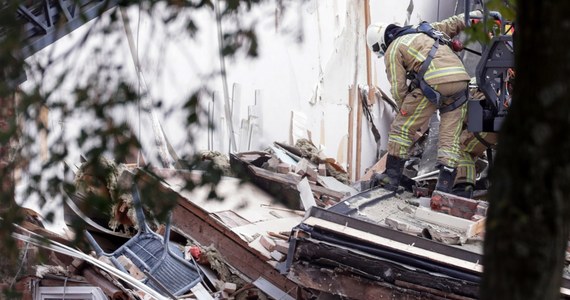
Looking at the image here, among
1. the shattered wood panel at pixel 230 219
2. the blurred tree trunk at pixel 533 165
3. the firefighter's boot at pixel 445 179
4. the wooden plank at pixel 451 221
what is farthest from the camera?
the firefighter's boot at pixel 445 179

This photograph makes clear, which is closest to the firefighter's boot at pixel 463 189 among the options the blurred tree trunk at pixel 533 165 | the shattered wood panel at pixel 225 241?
the shattered wood panel at pixel 225 241

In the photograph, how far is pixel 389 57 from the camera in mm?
7785

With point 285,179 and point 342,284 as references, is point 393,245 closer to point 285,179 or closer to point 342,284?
point 342,284

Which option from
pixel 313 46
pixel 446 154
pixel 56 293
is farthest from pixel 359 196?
pixel 313 46

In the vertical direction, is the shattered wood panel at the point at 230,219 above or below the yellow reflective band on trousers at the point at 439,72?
below

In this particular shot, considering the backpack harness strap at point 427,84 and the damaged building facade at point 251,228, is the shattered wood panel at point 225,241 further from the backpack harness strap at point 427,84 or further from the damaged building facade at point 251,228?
the backpack harness strap at point 427,84

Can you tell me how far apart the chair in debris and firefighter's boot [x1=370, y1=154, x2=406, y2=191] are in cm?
247

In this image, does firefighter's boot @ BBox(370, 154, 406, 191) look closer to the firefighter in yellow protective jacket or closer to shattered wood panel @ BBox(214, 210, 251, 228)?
the firefighter in yellow protective jacket

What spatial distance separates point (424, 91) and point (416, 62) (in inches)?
10.4

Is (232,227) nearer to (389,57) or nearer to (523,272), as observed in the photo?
(389,57)

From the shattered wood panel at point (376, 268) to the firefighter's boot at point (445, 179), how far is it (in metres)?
2.79

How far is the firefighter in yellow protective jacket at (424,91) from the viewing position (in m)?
7.68

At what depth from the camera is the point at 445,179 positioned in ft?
25.6

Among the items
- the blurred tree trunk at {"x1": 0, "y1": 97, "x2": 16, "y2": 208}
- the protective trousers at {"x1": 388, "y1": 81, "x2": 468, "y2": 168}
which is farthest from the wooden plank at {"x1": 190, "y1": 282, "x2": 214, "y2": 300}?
the blurred tree trunk at {"x1": 0, "y1": 97, "x2": 16, "y2": 208}
